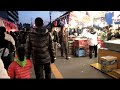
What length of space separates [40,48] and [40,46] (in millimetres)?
33

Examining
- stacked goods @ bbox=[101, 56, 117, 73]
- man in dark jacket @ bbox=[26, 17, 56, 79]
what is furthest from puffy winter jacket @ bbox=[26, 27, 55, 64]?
stacked goods @ bbox=[101, 56, 117, 73]

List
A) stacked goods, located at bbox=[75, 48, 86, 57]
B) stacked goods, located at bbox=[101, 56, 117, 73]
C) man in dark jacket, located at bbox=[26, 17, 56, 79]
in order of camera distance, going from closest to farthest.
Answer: man in dark jacket, located at bbox=[26, 17, 56, 79], stacked goods, located at bbox=[101, 56, 117, 73], stacked goods, located at bbox=[75, 48, 86, 57]

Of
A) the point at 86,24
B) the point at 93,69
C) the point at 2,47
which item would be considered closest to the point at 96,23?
the point at 86,24

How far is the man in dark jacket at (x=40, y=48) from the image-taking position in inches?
126

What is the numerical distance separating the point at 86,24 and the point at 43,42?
8363 mm

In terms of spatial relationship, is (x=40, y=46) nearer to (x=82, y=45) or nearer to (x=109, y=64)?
(x=109, y=64)

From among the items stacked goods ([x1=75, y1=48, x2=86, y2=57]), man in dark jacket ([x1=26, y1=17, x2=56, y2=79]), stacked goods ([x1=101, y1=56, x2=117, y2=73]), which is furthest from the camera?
stacked goods ([x1=75, y1=48, x2=86, y2=57])

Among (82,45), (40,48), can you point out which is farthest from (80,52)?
(40,48)

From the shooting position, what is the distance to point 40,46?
326 cm

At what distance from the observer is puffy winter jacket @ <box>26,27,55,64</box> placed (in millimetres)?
3214

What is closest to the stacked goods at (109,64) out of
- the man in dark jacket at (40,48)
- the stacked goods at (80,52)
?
the man in dark jacket at (40,48)

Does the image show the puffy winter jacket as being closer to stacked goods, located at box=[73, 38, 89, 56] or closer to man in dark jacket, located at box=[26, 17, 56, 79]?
man in dark jacket, located at box=[26, 17, 56, 79]
